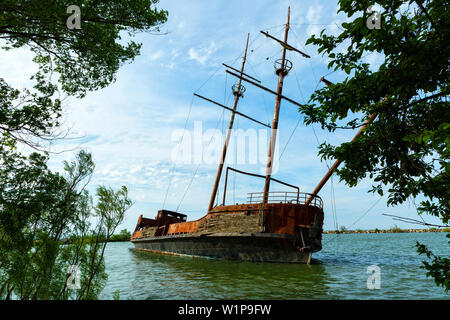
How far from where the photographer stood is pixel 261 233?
14.7 m

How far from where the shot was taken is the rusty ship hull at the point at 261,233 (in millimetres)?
14648

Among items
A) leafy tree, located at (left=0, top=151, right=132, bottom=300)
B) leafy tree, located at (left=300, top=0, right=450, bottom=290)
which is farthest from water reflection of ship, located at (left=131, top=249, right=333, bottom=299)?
leafy tree, located at (left=300, top=0, right=450, bottom=290)

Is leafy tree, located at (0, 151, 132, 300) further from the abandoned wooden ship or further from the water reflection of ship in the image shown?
the abandoned wooden ship

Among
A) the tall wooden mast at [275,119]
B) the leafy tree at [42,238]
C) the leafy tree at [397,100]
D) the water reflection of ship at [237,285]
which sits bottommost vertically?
the water reflection of ship at [237,285]

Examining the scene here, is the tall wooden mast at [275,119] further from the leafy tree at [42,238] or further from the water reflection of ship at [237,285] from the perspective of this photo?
the leafy tree at [42,238]

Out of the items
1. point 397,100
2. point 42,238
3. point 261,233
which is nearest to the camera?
point 397,100

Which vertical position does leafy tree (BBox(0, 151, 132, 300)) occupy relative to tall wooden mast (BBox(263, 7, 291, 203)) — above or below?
below

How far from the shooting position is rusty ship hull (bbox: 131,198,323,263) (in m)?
14.6

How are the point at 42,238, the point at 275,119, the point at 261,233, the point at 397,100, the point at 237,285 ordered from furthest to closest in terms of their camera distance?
the point at 275,119
the point at 261,233
the point at 237,285
the point at 42,238
the point at 397,100

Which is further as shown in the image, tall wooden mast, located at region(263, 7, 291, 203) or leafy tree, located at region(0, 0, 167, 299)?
tall wooden mast, located at region(263, 7, 291, 203)

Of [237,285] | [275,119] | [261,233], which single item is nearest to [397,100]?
[237,285]

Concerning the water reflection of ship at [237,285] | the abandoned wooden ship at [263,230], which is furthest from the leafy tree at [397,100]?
the abandoned wooden ship at [263,230]

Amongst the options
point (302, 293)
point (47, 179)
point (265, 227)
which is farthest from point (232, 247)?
point (47, 179)

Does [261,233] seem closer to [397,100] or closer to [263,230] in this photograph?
[263,230]
